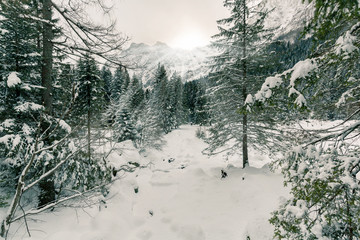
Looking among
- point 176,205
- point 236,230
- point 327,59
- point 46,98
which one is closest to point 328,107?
point 327,59

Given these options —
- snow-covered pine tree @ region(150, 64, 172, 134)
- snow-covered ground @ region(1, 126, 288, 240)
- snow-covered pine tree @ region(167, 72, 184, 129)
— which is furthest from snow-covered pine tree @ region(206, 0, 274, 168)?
snow-covered pine tree @ region(167, 72, 184, 129)

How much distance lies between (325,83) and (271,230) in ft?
Result: 15.7

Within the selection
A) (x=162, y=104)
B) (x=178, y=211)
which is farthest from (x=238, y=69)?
(x=162, y=104)

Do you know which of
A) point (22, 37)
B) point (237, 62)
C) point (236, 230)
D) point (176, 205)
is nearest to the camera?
point (236, 230)

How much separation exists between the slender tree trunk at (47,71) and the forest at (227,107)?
0.11 feet

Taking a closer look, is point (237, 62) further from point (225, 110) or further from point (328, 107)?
point (328, 107)

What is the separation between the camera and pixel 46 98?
638 centimetres

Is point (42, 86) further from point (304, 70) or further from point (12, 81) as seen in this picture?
point (304, 70)

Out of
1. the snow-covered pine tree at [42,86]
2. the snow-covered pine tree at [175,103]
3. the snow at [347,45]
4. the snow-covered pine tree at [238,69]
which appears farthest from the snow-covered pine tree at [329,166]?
the snow-covered pine tree at [175,103]

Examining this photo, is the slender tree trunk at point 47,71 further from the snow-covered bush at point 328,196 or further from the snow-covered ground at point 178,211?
the snow-covered bush at point 328,196

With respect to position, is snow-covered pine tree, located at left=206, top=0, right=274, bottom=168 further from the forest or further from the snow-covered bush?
the snow-covered bush

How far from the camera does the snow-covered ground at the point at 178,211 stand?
5.90 meters

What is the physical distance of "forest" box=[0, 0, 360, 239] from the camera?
2510mm

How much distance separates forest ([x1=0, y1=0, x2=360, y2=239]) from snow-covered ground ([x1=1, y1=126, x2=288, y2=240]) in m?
0.72
